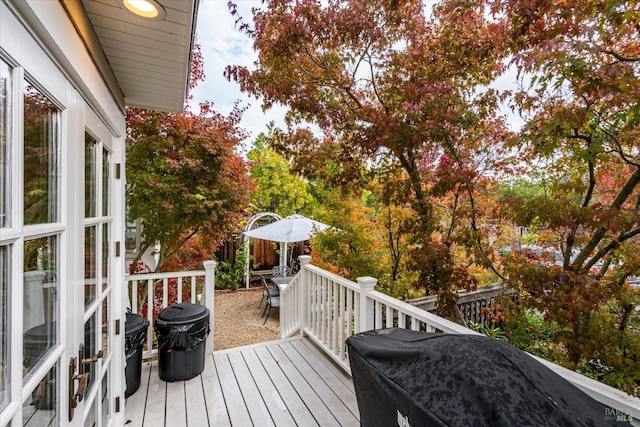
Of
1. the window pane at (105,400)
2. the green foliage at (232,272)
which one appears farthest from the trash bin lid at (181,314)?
the green foliage at (232,272)

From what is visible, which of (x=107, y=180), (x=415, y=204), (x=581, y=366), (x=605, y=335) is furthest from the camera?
(x=415, y=204)

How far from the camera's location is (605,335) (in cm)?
220

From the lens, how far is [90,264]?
160cm

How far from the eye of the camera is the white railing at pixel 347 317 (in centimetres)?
125

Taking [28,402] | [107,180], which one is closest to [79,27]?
[107,180]

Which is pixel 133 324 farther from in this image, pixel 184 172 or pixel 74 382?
pixel 184 172

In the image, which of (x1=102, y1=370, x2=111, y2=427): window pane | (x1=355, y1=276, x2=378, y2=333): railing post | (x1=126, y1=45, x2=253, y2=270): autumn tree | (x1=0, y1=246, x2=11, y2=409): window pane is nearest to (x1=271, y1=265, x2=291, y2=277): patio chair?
(x1=126, y1=45, x2=253, y2=270): autumn tree

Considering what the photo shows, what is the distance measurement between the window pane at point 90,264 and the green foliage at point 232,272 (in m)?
7.49

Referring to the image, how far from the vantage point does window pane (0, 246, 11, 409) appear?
2.56ft

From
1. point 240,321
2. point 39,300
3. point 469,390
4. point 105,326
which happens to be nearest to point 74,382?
point 39,300

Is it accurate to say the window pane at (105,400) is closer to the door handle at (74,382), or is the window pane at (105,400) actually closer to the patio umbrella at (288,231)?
the door handle at (74,382)

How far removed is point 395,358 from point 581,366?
2.90 m

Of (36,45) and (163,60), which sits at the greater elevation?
(163,60)

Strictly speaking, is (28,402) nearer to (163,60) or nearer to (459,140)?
(163,60)
